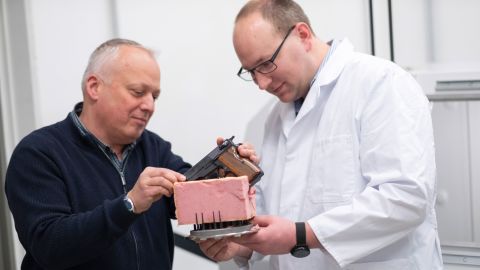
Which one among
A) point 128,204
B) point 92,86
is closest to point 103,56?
point 92,86

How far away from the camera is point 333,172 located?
4.11 feet

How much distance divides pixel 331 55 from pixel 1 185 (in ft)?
3.94

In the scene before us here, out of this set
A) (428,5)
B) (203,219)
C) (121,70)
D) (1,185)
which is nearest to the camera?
(203,219)

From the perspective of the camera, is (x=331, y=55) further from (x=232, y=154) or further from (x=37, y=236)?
(x=37, y=236)

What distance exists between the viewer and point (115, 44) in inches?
51.4

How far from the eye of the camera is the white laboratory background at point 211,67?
1625 millimetres

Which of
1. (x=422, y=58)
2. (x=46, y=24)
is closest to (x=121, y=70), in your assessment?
(x=46, y=24)

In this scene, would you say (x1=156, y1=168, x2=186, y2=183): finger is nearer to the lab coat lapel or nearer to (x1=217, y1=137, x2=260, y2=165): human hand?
(x1=217, y1=137, x2=260, y2=165): human hand

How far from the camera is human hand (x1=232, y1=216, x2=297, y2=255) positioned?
1.18m

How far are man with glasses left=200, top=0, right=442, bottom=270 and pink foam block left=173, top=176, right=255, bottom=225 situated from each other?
0.11 meters

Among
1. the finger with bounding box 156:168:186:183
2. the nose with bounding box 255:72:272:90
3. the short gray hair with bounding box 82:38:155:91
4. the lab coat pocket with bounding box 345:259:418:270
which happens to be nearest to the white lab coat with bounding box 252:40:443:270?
the lab coat pocket with bounding box 345:259:418:270

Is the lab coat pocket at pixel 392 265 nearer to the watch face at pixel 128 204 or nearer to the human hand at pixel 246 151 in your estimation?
the human hand at pixel 246 151

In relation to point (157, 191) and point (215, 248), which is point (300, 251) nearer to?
point (215, 248)

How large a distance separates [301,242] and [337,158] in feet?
0.67
